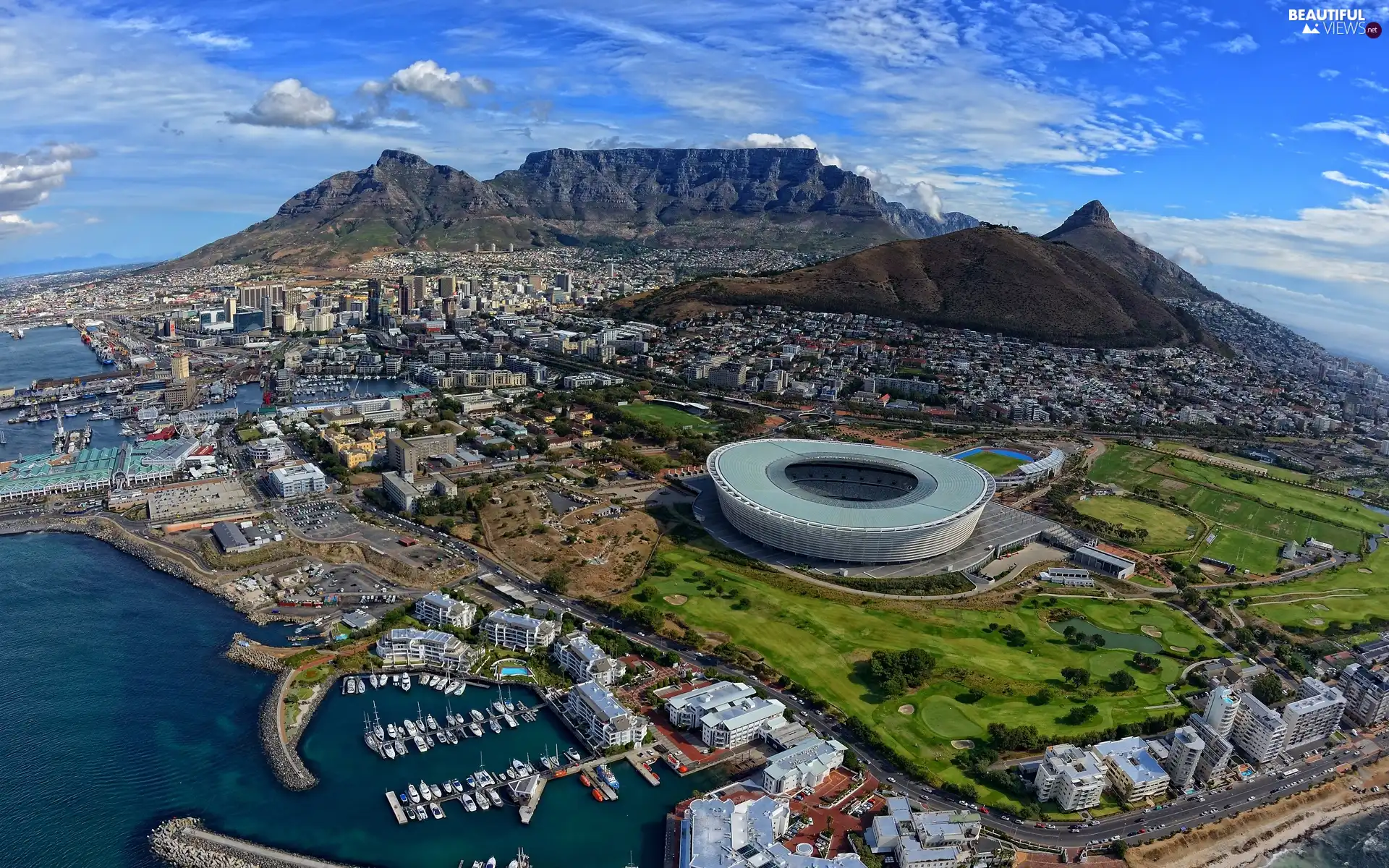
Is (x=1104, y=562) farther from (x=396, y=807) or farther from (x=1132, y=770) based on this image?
(x=396, y=807)

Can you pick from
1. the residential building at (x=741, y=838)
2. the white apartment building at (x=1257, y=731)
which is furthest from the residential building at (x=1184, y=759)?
the residential building at (x=741, y=838)

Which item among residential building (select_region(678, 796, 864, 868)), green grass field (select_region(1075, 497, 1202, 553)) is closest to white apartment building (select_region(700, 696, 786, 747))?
residential building (select_region(678, 796, 864, 868))

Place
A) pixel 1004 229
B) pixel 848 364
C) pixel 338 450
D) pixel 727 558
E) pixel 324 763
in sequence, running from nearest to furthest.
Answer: pixel 324 763, pixel 727 558, pixel 338 450, pixel 848 364, pixel 1004 229

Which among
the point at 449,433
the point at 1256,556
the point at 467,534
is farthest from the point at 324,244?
the point at 1256,556

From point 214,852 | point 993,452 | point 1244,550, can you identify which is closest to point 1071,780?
point 214,852

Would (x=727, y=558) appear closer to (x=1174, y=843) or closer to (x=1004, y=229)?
(x=1174, y=843)

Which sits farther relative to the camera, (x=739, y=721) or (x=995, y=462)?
(x=995, y=462)

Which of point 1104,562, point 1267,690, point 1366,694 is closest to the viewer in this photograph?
point 1366,694
